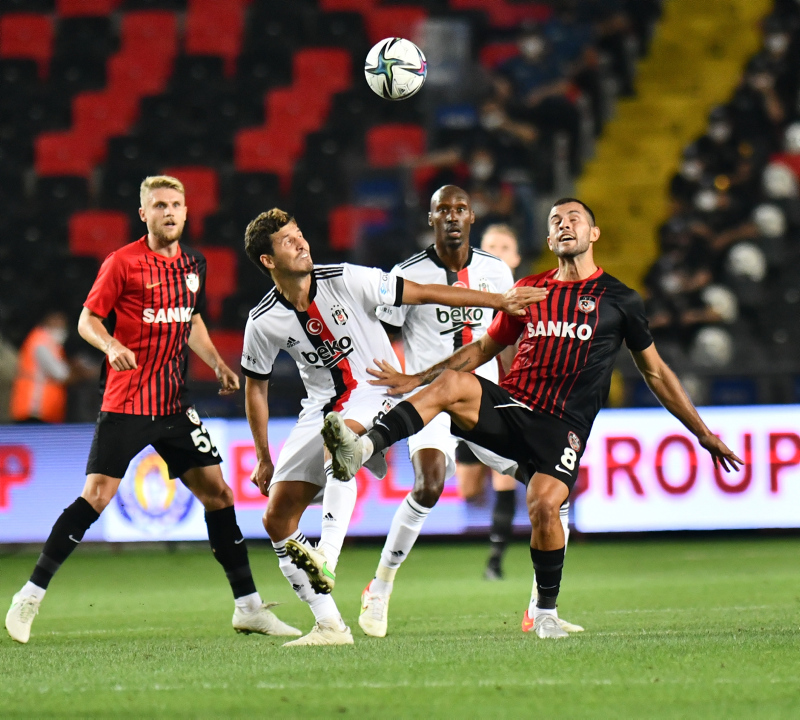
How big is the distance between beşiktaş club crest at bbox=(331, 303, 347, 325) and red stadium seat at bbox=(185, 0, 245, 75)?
41.0 ft

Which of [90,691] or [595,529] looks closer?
[90,691]

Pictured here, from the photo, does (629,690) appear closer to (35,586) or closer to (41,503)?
(35,586)

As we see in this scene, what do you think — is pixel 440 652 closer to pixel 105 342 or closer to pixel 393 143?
pixel 105 342

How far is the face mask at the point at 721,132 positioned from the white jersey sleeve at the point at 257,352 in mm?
8863

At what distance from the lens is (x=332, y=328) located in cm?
596

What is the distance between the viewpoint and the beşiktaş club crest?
596 cm

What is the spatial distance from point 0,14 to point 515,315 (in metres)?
14.9

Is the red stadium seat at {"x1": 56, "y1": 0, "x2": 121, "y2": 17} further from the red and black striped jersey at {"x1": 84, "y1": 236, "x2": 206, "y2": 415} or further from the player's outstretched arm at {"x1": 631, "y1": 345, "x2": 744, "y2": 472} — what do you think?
the player's outstretched arm at {"x1": 631, "y1": 345, "x2": 744, "y2": 472}

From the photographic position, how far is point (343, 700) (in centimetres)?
411

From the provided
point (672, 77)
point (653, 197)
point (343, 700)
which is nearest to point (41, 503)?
point (343, 700)

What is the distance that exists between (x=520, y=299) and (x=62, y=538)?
7.78ft

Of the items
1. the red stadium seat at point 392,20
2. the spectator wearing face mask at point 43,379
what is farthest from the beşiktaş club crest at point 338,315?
the red stadium seat at point 392,20

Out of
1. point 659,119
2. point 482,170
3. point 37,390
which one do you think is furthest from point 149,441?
point 659,119

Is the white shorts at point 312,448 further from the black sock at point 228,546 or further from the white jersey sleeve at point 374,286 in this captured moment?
the black sock at point 228,546
